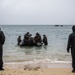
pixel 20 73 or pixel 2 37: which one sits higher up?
pixel 2 37

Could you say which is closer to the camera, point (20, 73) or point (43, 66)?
point (20, 73)

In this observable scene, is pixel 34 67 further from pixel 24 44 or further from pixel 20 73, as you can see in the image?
pixel 24 44

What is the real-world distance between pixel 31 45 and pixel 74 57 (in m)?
18.4

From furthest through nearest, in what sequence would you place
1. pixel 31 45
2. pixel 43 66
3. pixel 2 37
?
1. pixel 31 45
2. pixel 43 66
3. pixel 2 37

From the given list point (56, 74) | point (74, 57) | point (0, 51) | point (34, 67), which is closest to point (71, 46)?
point (74, 57)

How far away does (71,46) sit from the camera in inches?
392

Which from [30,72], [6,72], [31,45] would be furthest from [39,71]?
[31,45]

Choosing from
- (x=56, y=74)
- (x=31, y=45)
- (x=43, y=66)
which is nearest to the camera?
(x=56, y=74)

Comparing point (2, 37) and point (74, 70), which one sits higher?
point (2, 37)

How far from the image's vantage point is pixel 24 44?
28391mm

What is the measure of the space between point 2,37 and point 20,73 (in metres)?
1.42

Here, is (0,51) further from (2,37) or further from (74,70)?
(74,70)

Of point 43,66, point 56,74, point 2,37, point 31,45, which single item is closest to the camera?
point 56,74

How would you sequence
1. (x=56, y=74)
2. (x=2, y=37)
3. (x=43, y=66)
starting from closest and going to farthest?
(x=56, y=74)
(x=2, y=37)
(x=43, y=66)
